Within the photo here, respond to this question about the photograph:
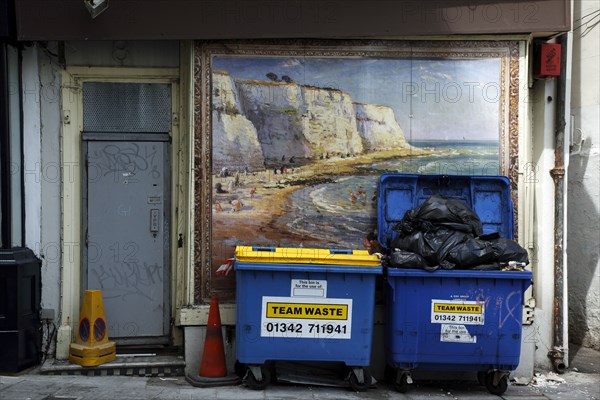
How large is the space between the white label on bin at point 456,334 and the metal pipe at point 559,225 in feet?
4.97

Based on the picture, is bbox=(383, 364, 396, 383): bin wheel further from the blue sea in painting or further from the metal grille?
the metal grille

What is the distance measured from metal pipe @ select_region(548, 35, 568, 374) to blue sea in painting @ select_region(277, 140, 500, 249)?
70 cm

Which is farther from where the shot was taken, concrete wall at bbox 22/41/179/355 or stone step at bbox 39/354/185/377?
concrete wall at bbox 22/41/179/355

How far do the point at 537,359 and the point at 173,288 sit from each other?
149 inches

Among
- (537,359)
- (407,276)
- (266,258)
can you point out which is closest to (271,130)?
(266,258)

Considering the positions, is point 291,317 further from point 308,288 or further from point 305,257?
point 305,257

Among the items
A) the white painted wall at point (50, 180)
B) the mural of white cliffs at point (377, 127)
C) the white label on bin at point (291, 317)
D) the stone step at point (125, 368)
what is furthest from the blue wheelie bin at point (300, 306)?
the white painted wall at point (50, 180)

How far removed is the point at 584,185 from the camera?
28.9 feet

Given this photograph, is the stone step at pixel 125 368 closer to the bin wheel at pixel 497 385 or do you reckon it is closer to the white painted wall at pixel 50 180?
the white painted wall at pixel 50 180

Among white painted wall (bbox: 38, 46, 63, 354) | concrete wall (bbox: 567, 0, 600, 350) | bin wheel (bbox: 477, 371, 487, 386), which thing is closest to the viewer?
bin wheel (bbox: 477, 371, 487, 386)

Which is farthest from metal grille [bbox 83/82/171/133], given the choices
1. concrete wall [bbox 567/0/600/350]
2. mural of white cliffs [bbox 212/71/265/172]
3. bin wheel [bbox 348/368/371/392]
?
concrete wall [bbox 567/0/600/350]

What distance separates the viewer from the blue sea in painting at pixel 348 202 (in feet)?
24.7

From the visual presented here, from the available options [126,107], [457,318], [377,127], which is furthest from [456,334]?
[126,107]

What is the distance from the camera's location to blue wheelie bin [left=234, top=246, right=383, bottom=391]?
266 inches
